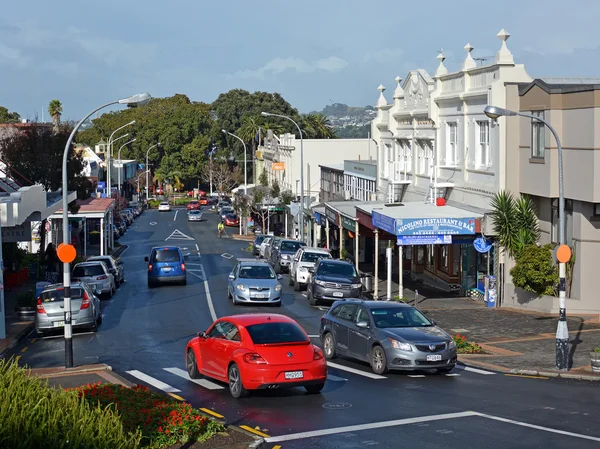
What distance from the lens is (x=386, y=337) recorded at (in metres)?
19.5

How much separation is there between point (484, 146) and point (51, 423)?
89.8ft

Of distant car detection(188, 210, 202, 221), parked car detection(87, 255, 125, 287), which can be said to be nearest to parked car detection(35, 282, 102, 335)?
parked car detection(87, 255, 125, 287)

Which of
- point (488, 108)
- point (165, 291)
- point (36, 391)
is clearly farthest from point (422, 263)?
point (36, 391)

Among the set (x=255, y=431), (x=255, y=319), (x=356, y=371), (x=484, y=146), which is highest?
(x=484, y=146)

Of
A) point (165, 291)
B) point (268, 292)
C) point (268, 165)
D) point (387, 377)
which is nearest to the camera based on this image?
point (387, 377)

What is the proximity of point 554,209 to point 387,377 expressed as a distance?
13159 mm

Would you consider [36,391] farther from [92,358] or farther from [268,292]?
[268,292]

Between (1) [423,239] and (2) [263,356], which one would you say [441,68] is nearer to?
(1) [423,239]

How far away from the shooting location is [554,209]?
30.2 m

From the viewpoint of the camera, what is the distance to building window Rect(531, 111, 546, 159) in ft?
98.0

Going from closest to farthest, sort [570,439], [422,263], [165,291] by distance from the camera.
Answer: [570,439]
[165,291]
[422,263]

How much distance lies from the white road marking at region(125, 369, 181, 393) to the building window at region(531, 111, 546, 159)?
1613 cm

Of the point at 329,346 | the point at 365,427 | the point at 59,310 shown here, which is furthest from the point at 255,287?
the point at 365,427

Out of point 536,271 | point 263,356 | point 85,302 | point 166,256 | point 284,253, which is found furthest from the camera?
point 284,253
